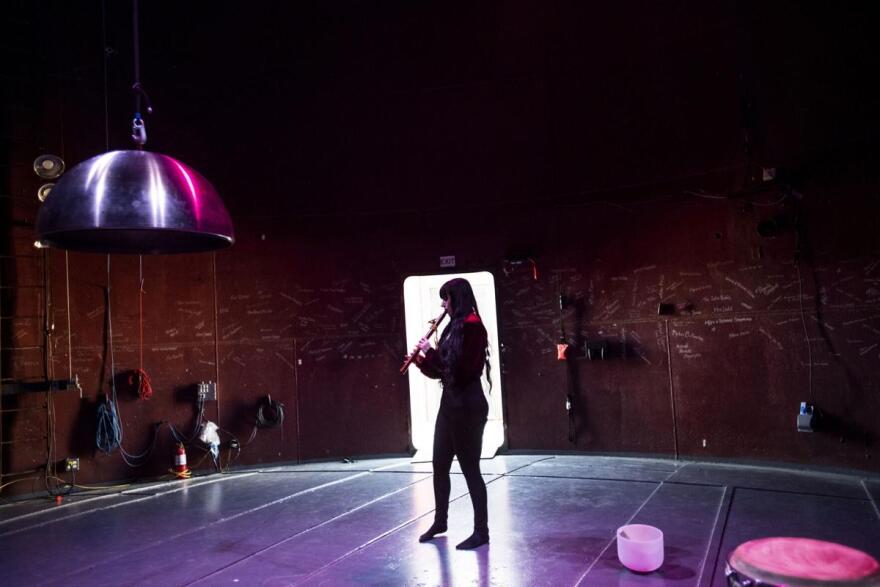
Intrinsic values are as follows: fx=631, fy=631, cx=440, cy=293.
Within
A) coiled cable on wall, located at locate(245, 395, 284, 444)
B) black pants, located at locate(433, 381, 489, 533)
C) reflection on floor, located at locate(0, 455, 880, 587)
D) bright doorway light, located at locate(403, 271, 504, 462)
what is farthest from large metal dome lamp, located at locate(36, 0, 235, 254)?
bright doorway light, located at locate(403, 271, 504, 462)

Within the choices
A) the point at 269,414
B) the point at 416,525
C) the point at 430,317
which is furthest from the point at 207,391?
the point at 430,317

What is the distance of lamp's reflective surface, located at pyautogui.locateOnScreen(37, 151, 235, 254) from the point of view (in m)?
2.20

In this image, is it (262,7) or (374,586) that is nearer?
(374,586)

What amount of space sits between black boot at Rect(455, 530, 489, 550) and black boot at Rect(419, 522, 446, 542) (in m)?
0.22

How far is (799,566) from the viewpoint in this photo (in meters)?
1.69

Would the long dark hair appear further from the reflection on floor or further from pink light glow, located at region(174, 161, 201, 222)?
pink light glow, located at region(174, 161, 201, 222)

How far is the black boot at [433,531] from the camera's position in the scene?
3908mm

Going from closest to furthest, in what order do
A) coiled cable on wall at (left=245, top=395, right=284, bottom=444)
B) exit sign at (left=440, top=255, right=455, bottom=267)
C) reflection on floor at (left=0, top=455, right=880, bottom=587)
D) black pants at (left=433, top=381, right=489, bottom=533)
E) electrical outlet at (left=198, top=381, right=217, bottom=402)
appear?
reflection on floor at (left=0, top=455, right=880, bottom=587)
black pants at (left=433, top=381, right=489, bottom=533)
electrical outlet at (left=198, top=381, right=217, bottom=402)
coiled cable on wall at (left=245, top=395, right=284, bottom=444)
exit sign at (left=440, top=255, right=455, bottom=267)

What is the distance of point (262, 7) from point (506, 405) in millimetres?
5398

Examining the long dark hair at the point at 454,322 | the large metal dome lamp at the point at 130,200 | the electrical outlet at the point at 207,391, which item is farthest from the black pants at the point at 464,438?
the electrical outlet at the point at 207,391

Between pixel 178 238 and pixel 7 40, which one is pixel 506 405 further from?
pixel 7 40

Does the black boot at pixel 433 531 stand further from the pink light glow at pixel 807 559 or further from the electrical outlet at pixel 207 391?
the electrical outlet at pixel 207 391

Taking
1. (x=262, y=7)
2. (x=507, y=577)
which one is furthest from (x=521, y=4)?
(x=507, y=577)

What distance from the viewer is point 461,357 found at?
3639mm
